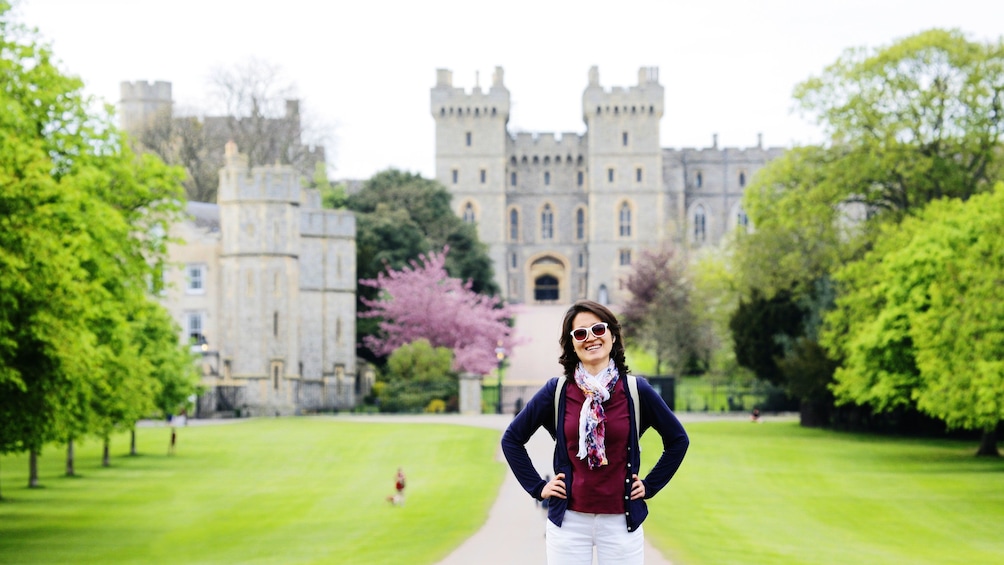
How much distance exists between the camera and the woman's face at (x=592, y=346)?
6.32 meters

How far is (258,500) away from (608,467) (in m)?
18.3

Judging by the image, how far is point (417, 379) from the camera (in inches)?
1911

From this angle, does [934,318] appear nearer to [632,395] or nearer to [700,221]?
[632,395]

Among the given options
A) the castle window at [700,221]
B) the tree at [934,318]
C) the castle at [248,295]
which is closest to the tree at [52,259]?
the tree at [934,318]

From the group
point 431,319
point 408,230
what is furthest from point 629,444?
point 408,230

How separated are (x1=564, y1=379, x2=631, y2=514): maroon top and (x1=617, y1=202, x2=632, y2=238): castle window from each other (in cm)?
8862

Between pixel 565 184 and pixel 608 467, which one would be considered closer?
pixel 608 467

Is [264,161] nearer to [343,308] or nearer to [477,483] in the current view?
[343,308]

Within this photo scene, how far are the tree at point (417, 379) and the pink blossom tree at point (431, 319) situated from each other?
322cm

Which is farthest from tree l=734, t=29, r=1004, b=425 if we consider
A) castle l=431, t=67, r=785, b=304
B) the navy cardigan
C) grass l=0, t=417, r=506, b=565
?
castle l=431, t=67, r=785, b=304

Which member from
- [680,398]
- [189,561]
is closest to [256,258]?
[680,398]

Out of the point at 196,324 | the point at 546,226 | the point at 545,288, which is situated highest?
the point at 546,226

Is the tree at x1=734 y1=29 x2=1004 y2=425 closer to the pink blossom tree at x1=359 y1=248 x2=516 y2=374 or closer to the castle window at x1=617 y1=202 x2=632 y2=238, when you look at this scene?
the pink blossom tree at x1=359 y1=248 x2=516 y2=374

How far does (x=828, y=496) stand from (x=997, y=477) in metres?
4.84
